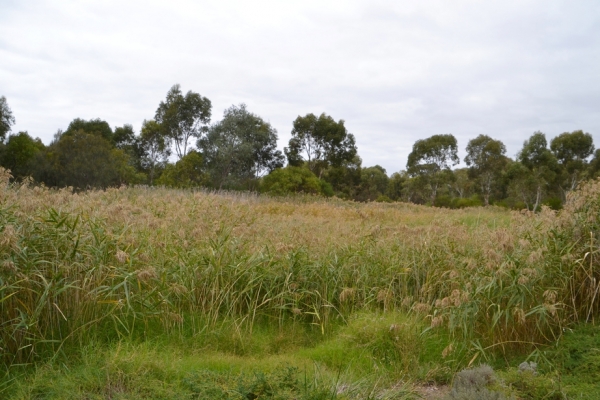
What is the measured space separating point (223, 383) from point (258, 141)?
2589 cm

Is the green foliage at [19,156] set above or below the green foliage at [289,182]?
above

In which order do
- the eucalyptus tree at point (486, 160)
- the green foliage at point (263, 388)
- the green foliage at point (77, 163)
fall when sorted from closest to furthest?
the green foliage at point (263, 388) < the green foliage at point (77, 163) < the eucalyptus tree at point (486, 160)

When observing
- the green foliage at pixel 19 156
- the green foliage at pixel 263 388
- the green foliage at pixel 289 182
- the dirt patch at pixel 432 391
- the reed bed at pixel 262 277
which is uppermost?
the green foliage at pixel 19 156

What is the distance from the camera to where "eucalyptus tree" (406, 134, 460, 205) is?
37.9m

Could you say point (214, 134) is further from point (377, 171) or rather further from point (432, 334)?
point (432, 334)

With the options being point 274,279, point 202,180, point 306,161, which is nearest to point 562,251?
point 274,279

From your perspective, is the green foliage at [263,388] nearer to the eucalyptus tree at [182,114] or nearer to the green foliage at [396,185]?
the eucalyptus tree at [182,114]

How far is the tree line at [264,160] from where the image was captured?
23.3 m

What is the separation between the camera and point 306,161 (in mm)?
31047

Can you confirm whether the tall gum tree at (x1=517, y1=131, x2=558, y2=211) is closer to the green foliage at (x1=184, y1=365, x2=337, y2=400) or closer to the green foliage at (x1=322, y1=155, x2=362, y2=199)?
the green foliage at (x1=322, y1=155, x2=362, y2=199)

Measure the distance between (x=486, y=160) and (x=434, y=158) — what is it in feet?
12.3

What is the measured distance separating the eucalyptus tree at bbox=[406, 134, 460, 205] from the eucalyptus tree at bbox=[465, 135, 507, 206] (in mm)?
1429

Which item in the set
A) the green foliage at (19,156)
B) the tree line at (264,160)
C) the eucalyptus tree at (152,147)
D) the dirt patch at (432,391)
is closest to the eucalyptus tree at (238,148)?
the tree line at (264,160)

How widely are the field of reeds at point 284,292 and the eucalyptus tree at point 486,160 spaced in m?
32.9
